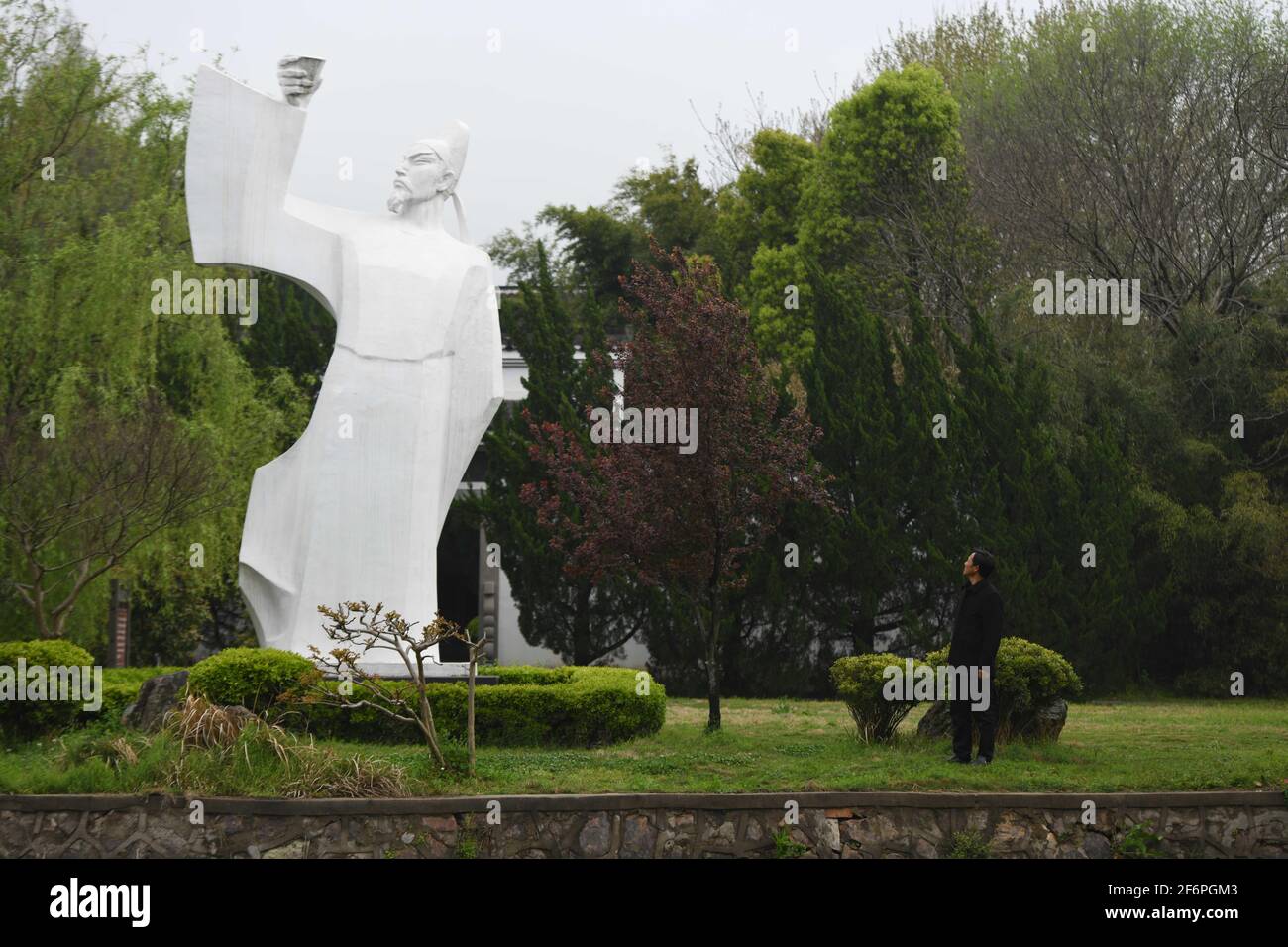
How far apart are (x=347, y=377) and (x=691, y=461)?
11.2 feet

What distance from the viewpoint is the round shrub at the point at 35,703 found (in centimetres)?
1111

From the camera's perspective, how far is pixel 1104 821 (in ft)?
29.5

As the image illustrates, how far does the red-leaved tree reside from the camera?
1145cm

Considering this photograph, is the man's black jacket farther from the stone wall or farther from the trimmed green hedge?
the trimmed green hedge

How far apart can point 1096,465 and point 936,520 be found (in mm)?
2240

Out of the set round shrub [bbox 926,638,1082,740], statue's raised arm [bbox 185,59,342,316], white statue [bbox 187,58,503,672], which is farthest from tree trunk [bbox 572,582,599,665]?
round shrub [bbox 926,638,1082,740]

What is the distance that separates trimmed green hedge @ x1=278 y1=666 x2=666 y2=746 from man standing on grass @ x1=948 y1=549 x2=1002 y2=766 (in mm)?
2711

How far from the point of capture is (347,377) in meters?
13.0

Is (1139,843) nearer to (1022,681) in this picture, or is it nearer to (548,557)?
(1022,681)

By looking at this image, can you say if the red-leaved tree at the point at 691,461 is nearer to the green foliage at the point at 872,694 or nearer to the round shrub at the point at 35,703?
the green foliage at the point at 872,694

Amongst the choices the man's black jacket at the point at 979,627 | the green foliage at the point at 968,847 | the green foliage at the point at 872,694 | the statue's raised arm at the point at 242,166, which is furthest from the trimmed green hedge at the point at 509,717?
the statue's raised arm at the point at 242,166

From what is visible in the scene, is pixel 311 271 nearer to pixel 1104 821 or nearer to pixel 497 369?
pixel 497 369

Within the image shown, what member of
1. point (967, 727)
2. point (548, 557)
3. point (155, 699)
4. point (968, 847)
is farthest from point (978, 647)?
point (548, 557)

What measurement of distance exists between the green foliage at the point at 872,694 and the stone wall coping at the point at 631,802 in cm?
208
